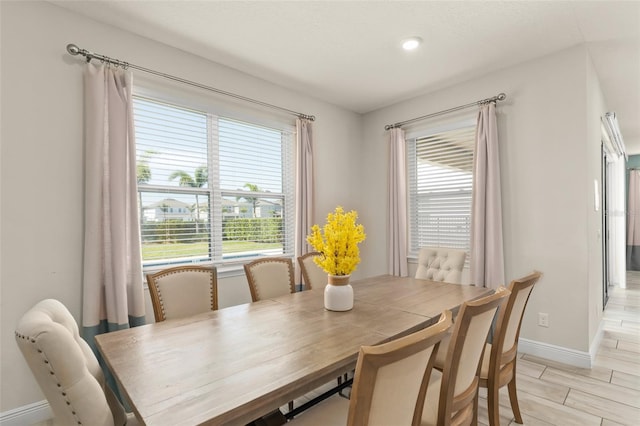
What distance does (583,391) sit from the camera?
2393 millimetres

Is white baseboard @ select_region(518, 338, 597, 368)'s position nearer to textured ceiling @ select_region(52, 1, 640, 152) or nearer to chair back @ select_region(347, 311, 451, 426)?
chair back @ select_region(347, 311, 451, 426)

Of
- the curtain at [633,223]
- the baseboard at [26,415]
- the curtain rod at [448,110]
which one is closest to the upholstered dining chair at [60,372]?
the baseboard at [26,415]

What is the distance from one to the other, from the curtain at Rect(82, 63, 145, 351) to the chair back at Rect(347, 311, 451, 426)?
2.12 meters

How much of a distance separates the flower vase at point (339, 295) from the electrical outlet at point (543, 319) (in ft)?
7.29

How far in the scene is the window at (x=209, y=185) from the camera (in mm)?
2748

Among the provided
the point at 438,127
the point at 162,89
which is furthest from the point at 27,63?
the point at 438,127

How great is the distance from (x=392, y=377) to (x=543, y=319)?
2.87m

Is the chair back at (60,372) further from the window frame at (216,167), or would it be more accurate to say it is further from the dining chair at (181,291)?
the window frame at (216,167)

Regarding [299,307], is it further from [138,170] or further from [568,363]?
[568,363]

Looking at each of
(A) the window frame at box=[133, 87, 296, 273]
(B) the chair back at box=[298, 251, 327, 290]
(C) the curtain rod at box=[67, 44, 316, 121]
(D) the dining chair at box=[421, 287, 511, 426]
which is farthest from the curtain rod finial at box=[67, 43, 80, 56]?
(D) the dining chair at box=[421, 287, 511, 426]

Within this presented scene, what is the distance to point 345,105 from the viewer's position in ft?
14.2

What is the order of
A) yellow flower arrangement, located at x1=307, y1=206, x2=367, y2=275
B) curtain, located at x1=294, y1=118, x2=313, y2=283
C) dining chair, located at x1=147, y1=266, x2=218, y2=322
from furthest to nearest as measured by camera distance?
curtain, located at x1=294, y1=118, x2=313, y2=283, dining chair, located at x1=147, y1=266, x2=218, y2=322, yellow flower arrangement, located at x1=307, y1=206, x2=367, y2=275

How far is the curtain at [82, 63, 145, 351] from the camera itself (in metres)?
2.26

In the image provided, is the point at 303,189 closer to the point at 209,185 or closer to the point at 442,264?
the point at 209,185
